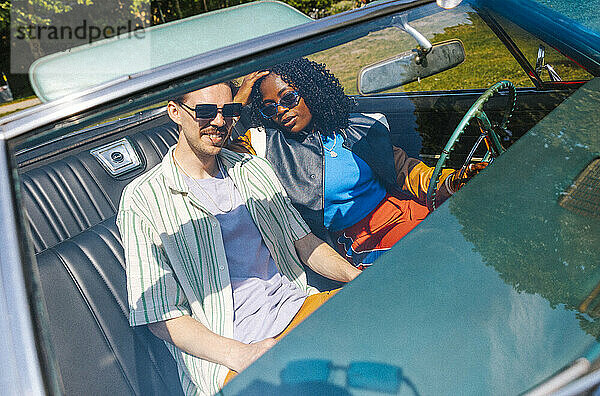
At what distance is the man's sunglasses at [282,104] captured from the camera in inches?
52.2

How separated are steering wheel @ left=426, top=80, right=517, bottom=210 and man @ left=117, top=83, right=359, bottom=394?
17.2 inches

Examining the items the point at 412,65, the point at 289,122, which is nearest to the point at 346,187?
the point at 289,122

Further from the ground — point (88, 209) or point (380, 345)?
point (380, 345)

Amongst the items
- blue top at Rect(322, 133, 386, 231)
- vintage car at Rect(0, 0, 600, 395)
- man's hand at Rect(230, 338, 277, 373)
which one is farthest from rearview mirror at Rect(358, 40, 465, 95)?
man's hand at Rect(230, 338, 277, 373)

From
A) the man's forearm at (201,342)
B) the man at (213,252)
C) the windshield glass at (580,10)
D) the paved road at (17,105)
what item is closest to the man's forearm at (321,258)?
the man at (213,252)

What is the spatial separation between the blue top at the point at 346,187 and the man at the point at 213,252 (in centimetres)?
13

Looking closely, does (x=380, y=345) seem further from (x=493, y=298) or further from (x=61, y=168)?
(x=61, y=168)

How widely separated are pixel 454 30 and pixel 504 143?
0.52 metres

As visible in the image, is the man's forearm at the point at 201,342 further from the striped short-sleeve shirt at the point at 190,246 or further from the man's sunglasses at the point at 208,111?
the man's sunglasses at the point at 208,111

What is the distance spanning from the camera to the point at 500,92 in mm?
1521

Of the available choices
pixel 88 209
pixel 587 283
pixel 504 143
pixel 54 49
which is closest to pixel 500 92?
pixel 504 143

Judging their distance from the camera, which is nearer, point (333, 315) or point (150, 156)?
point (333, 315)

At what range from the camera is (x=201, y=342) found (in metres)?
1.01

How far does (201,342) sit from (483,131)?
3.31 ft
